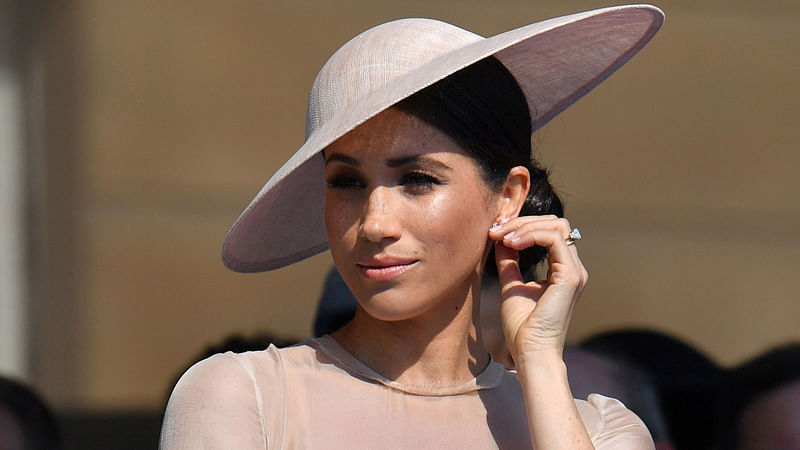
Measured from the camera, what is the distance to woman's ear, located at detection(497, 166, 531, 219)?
2.23 m

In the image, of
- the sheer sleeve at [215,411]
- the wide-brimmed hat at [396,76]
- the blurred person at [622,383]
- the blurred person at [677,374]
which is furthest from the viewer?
the blurred person at [677,374]

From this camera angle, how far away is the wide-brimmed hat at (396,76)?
2.07 metres

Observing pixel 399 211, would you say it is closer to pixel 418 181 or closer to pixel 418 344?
pixel 418 181

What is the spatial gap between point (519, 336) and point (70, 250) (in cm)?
234

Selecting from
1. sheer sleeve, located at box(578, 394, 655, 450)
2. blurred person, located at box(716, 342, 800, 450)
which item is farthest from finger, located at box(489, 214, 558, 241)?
Answer: blurred person, located at box(716, 342, 800, 450)

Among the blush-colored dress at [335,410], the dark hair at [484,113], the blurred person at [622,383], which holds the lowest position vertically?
the blurred person at [622,383]

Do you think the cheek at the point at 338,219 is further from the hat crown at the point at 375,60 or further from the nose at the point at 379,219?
the hat crown at the point at 375,60

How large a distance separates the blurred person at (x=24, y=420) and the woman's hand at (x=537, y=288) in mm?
1883

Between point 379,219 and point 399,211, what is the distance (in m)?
0.04

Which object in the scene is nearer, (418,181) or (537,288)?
(418,181)

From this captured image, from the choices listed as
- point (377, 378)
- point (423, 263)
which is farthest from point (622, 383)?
point (423, 263)

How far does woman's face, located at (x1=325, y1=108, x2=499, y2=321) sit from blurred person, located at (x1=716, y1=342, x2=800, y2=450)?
1840 millimetres

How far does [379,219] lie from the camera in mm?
2047

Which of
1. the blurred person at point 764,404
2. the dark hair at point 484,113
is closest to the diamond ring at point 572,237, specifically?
the dark hair at point 484,113
